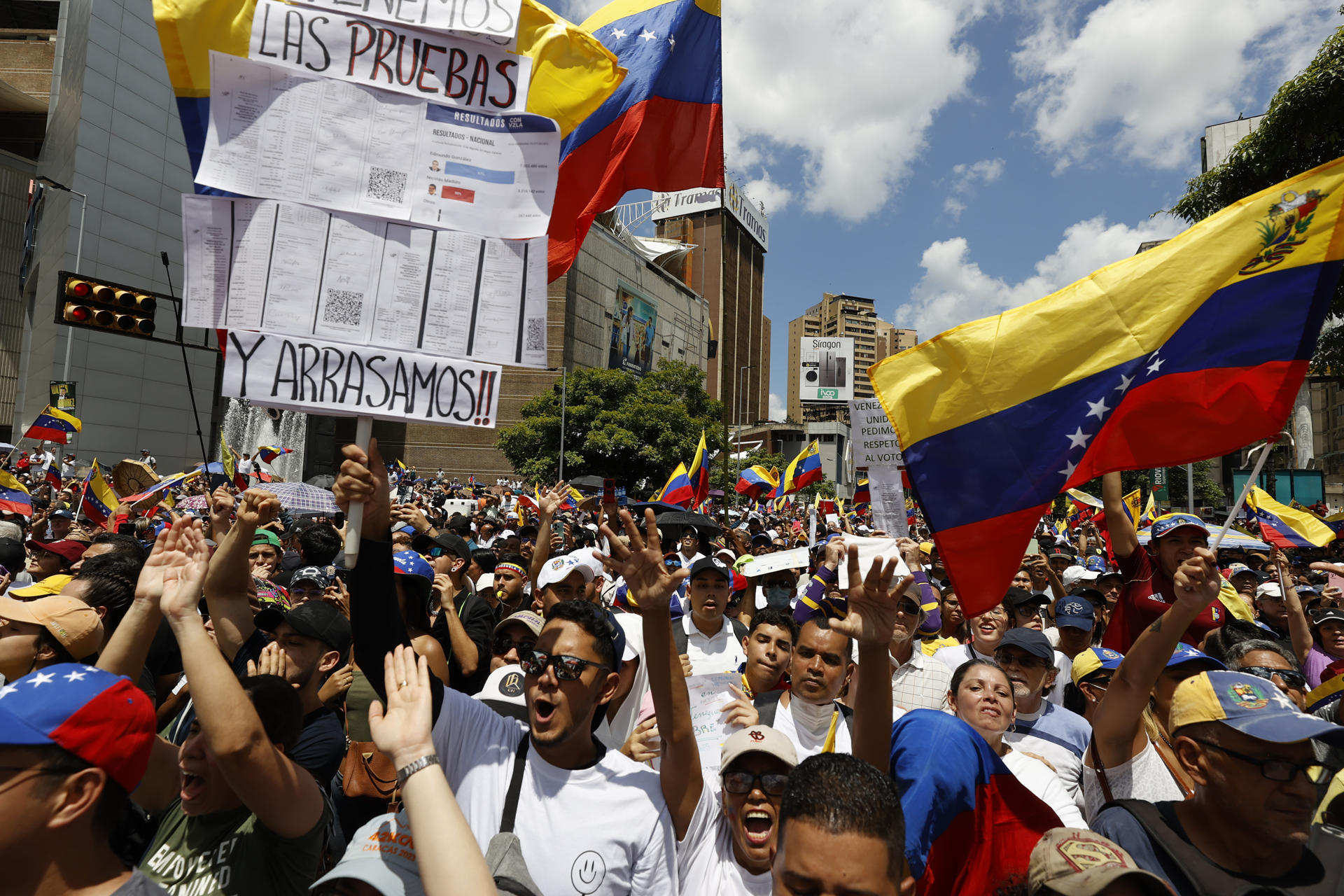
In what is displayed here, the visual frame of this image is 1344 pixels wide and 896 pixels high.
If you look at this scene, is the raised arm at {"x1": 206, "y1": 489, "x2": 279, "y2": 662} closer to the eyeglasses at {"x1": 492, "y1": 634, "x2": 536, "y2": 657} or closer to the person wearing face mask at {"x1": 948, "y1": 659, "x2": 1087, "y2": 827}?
the eyeglasses at {"x1": 492, "y1": 634, "x2": 536, "y2": 657}

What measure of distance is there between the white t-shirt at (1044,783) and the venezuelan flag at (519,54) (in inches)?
138

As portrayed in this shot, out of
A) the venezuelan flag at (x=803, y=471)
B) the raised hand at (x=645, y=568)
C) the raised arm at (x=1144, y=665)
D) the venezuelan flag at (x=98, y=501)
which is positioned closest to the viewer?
the raised hand at (x=645, y=568)

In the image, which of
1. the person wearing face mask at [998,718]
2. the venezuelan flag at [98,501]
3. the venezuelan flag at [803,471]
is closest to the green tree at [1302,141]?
the venezuelan flag at [803,471]

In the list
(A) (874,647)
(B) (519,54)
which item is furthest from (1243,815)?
(B) (519,54)

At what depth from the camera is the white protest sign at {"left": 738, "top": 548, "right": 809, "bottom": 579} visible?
6430 millimetres

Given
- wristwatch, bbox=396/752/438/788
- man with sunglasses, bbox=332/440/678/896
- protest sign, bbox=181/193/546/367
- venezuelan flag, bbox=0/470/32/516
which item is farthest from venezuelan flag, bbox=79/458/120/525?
wristwatch, bbox=396/752/438/788

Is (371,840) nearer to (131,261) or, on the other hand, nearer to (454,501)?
(454,501)

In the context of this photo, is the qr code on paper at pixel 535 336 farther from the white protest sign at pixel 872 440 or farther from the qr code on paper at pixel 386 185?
the white protest sign at pixel 872 440

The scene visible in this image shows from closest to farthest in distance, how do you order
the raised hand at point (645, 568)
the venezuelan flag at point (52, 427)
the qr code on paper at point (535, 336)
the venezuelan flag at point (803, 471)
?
1. the raised hand at point (645, 568)
2. the qr code on paper at point (535, 336)
3. the venezuelan flag at point (52, 427)
4. the venezuelan flag at point (803, 471)

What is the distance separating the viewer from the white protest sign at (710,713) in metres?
3.28

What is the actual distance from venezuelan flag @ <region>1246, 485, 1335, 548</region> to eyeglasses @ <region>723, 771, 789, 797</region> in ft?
28.1

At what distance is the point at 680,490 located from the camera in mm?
13328

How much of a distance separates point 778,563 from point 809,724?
10.0ft

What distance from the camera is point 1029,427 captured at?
3.85m
